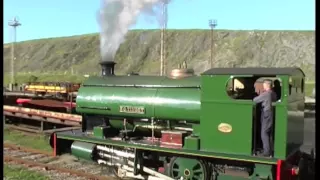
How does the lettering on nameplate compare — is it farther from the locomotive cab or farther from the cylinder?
the locomotive cab

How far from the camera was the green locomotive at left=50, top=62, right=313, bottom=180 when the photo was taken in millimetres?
6965

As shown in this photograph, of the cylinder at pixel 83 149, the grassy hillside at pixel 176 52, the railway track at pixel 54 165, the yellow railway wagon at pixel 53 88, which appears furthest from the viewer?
the grassy hillside at pixel 176 52

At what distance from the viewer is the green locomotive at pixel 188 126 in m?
6.96

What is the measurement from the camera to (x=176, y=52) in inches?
3952

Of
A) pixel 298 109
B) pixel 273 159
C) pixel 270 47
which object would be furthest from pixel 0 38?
pixel 270 47

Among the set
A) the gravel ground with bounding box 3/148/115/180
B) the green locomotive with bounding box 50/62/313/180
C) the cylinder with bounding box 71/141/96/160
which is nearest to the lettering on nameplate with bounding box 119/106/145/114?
the green locomotive with bounding box 50/62/313/180

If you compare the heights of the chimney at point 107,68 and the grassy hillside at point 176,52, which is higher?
the grassy hillside at point 176,52

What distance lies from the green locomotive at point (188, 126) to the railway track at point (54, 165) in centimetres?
46

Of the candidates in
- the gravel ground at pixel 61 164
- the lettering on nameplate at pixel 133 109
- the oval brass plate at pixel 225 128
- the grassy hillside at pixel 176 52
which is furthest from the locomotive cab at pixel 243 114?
the grassy hillside at pixel 176 52

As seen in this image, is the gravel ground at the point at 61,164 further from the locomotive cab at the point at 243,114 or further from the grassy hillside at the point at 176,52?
the grassy hillside at the point at 176,52

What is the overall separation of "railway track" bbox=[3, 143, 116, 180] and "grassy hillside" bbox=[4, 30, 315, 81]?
69.8m

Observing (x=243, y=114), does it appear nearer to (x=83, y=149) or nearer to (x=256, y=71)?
(x=256, y=71)

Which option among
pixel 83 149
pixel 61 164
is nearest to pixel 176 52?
pixel 61 164

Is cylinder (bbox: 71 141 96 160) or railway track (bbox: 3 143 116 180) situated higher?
cylinder (bbox: 71 141 96 160)
